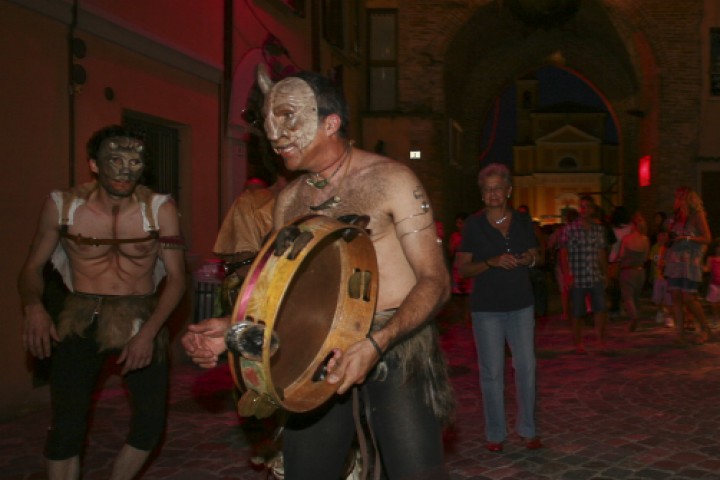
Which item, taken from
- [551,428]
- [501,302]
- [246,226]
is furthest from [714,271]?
[246,226]

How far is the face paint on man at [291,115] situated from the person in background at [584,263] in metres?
7.09

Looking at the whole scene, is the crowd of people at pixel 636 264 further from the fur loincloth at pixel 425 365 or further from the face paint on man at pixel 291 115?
the face paint on man at pixel 291 115

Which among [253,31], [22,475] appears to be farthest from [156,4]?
[22,475]

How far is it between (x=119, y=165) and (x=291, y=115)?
1566 mm

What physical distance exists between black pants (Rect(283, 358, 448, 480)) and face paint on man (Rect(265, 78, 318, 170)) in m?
0.85

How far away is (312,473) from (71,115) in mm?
5607

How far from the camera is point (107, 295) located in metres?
3.82

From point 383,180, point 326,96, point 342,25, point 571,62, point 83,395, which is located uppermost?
point 571,62

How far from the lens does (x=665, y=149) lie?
60.3ft

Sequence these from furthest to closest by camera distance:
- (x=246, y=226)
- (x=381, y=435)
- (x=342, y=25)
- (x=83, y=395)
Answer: (x=342, y=25)
(x=246, y=226)
(x=83, y=395)
(x=381, y=435)

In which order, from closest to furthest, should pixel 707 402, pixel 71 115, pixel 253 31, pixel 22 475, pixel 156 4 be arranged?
1. pixel 22 475
2. pixel 707 402
3. pixel 71 115
4. pixel 156 4
5. pixel 253 31

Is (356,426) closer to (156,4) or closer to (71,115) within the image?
(71,115)

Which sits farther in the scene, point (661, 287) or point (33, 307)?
point (661, 287)

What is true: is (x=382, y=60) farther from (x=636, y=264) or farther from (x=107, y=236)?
(x=107, y=236)
